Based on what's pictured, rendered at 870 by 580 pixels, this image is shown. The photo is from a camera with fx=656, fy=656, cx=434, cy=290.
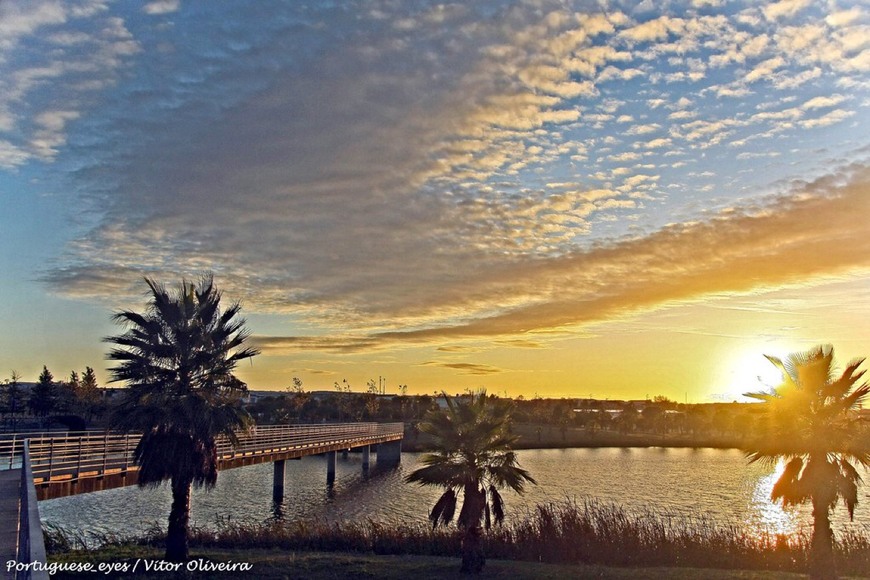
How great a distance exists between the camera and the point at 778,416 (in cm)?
1970

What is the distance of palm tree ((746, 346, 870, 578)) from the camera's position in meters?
18.8

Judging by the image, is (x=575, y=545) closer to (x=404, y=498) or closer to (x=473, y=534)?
(x=473, y=534)

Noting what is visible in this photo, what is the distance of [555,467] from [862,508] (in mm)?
→ 35268

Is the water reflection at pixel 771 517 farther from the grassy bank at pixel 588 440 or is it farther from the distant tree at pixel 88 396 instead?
the distant tree at pixel 88 396

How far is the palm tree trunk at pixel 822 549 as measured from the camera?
1888cm

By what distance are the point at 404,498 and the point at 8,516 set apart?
36.9 m

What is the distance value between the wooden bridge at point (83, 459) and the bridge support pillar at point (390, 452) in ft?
74.6

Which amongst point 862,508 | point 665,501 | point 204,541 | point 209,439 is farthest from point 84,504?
point 862,508

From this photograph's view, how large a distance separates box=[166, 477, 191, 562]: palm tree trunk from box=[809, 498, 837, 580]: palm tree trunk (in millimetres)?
19532

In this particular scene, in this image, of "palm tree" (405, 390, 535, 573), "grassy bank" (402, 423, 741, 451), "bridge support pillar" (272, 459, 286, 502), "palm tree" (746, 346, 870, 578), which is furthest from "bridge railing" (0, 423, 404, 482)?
"grassy bank" (402, 423, 741, 451)

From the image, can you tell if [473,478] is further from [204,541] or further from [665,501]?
[665,501]

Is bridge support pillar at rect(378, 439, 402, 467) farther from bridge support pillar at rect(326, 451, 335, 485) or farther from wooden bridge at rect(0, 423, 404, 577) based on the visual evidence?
bridge support pillar at rect(326, 451, 335, 485)

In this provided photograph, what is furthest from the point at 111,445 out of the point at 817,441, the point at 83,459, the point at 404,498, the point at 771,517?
the point at 771,517

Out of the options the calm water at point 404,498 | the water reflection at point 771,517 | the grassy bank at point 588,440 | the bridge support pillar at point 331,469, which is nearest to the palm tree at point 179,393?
the calm water at point 404,498
